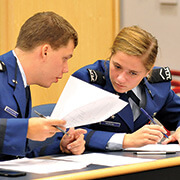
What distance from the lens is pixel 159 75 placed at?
8.14 ft

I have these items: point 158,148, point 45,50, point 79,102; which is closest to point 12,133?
point 79,102

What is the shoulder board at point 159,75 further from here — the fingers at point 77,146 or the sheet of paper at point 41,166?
the sheet of paper at point 41,166

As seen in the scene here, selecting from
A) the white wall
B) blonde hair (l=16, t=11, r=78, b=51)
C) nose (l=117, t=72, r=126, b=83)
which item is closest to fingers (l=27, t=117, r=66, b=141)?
blonde hair (l=16, t=11, r=78, b=51)

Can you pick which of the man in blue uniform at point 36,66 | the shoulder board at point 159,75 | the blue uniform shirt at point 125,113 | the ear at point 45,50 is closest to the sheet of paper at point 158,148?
the blue uniform shirt at point 125,113

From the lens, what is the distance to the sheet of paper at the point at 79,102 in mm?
1610

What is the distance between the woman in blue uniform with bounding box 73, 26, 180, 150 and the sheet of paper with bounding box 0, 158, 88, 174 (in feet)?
1.52

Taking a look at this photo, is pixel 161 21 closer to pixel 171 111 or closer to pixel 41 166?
pixel 171 111

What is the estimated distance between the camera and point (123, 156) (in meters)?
1.79

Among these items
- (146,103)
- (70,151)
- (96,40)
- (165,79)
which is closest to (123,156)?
(70,151)

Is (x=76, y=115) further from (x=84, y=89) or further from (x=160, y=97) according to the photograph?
(x=160, y=97)

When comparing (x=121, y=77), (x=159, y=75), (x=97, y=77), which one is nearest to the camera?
(x=121, y=77)

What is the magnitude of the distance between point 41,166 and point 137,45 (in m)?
0.94

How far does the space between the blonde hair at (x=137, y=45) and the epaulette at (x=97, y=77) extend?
0.47ft

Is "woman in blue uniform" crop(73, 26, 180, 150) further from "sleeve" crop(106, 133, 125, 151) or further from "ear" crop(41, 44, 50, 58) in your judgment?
"ear" crop(41, 44, 50, 58)
